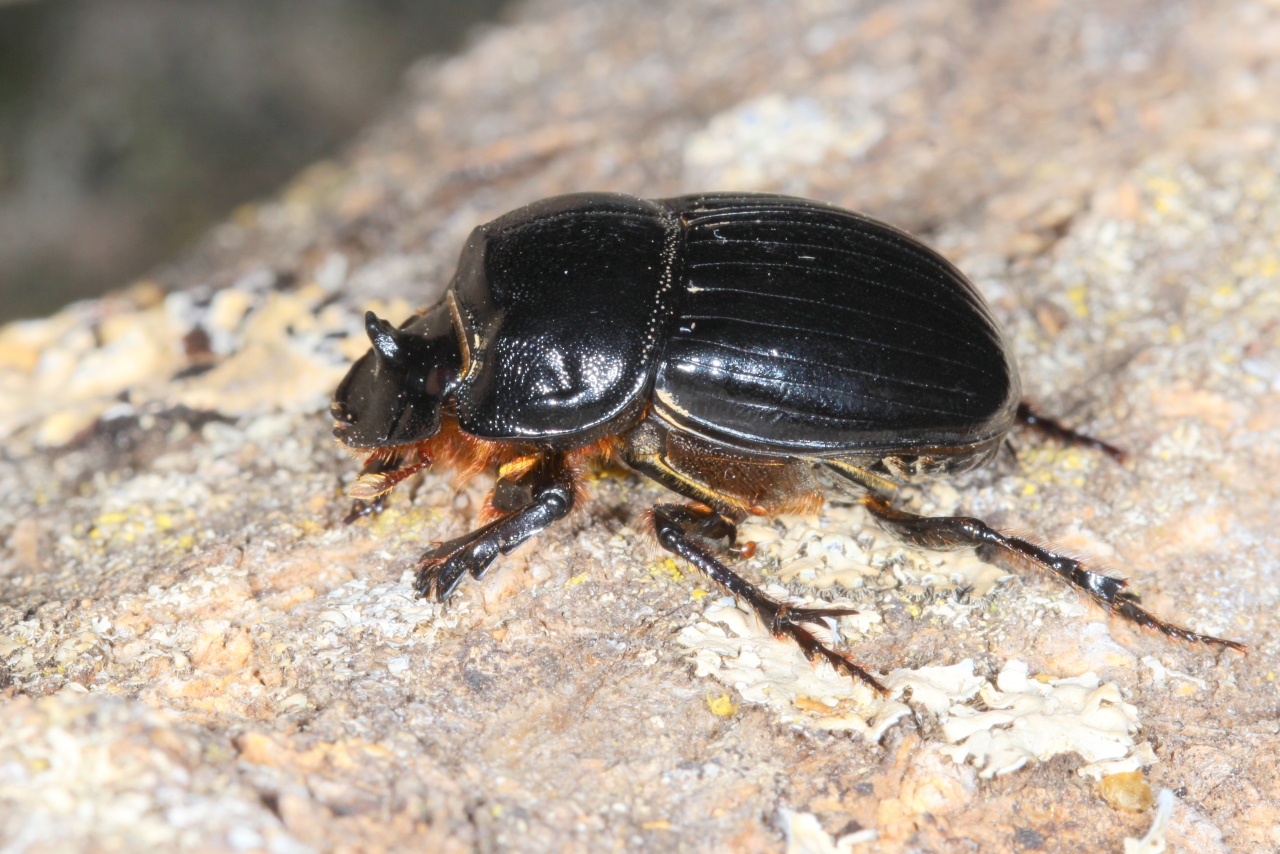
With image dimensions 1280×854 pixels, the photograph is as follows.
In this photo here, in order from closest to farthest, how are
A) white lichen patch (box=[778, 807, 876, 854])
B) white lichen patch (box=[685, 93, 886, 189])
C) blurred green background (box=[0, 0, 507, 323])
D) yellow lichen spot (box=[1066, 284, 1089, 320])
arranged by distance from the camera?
white lichen patch (box=[778, 807, 876, 854]) < yellow lichen spot (box=[1066, 284, 1089, 320]) < white lichen patch (box=[685, 93, 886, 189]) < blurred green background (box=[0, 0, 507, 323])

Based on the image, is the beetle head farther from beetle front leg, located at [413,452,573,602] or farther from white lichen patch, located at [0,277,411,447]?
white lichen patch, located at [0,277,411,447]

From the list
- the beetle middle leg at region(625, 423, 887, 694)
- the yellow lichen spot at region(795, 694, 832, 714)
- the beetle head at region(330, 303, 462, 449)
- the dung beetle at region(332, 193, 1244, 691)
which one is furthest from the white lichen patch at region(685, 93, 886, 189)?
the yellow lichen spot at region(795, 694, 832, 714)

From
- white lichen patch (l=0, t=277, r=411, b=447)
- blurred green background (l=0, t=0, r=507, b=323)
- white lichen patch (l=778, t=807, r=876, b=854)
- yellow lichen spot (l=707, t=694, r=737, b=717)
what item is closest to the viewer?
white lichen patch (l=778, t=807, r=876, b=854)

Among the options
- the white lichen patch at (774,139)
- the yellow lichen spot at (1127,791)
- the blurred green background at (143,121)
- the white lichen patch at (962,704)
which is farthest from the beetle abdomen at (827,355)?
the blurred green background at (143,121)

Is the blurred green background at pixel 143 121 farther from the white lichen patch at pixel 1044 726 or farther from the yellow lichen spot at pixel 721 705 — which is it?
the white lichen patch at pixel 1044 726

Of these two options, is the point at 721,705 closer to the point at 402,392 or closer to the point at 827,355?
the point at 827,355

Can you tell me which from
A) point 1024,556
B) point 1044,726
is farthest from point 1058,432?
point 1044,726
